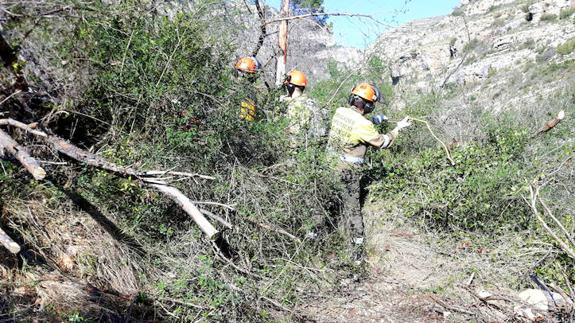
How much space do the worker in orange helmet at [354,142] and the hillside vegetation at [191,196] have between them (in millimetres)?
171

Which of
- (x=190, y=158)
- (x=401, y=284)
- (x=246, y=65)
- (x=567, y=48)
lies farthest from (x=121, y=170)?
(x=567, y=48)

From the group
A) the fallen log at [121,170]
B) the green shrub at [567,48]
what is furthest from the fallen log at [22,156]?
the green shrub at [567,48]

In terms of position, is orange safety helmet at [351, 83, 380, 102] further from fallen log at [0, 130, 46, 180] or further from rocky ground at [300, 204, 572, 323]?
fallen log at [0, 130, 46, 180]

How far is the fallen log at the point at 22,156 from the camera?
2.87 metres

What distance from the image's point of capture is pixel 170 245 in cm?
378

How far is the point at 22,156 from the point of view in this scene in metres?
3.02

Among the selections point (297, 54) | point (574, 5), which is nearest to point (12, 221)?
point (297, 54)

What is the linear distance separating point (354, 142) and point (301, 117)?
0.64 meters

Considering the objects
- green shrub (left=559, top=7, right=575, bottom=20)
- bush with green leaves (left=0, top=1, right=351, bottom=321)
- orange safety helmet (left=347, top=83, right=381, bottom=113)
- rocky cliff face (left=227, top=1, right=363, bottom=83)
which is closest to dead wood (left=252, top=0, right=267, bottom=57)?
rocky cliff face (left=227, top=1, right=363, bottom=83)

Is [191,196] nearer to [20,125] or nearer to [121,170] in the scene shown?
[121,170]

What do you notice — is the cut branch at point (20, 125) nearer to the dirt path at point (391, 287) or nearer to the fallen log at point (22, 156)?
the fallen log at point (22, 156)

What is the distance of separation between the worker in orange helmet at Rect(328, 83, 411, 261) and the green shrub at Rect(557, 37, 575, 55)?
24983 millimetres

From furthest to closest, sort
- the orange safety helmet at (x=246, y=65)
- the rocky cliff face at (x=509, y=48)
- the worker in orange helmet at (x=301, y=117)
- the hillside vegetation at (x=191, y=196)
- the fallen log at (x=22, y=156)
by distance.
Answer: the rocky cliff face at (x=509, y=48) → the orange safety helmet at (x=246, y=65) → the worker in orange helmet at (x=301, y=117) → the hillside vegetation at (x=191, y=196) → the fallen log at (x=22, y=156)

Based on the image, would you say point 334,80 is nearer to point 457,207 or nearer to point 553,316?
point 457,207
